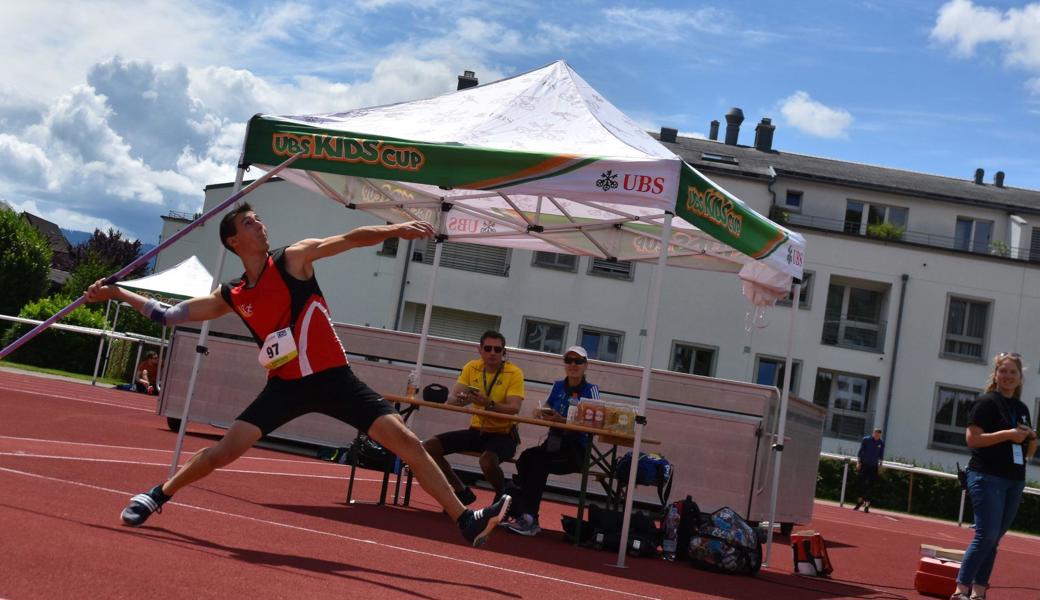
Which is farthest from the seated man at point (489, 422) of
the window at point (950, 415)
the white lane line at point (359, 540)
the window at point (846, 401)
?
the window at point (950, 415)

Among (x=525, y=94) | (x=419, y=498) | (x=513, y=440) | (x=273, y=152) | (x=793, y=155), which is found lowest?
(x=419, y=498)

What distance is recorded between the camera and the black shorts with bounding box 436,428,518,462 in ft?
36.7

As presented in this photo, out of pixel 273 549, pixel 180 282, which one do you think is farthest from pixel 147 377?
pixel 273 549

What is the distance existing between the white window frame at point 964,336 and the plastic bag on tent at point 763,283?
1170 inches

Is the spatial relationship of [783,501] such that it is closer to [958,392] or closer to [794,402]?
[794,402]

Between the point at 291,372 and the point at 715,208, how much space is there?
4.24 meters

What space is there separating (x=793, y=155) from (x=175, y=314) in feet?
152

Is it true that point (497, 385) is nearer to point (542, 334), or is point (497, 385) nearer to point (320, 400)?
point (320, 400)

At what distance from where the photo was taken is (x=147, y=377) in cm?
2955

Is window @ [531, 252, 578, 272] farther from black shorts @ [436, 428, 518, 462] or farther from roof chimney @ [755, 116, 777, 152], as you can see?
black shorts @ [436, 428, 518, 462]

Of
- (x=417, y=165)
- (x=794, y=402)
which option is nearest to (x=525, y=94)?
(x=417, y=165)

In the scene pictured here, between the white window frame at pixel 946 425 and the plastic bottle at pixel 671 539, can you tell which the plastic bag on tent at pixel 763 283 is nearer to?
the plastic bottle at pixel 671 539

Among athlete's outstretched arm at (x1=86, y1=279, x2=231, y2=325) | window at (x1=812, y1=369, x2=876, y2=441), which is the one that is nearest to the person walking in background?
window at (x1=812, y1=369, x2=876, y2=441)

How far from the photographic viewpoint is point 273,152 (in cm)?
1013
